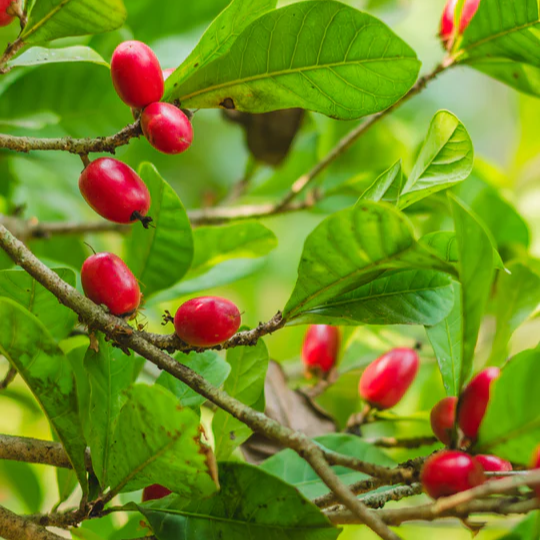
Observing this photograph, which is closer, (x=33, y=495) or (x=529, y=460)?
(x=529, y=460)

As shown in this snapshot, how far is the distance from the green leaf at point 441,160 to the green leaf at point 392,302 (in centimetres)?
11

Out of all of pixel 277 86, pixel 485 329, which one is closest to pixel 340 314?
pixel 277 86

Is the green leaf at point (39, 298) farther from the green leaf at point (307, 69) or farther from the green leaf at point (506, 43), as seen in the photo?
the green leaf at point (506, 43)

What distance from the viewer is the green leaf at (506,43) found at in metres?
1.18

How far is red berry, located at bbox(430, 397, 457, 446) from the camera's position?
851 mm

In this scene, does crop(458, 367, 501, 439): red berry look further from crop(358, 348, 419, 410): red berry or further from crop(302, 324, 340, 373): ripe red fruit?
crop(302, 324, 340, 373): ripe red fruit

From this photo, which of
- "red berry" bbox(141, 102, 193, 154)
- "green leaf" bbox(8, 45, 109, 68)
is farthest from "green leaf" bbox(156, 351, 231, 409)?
"green leaf" bbox(8, 45, 109, 68)

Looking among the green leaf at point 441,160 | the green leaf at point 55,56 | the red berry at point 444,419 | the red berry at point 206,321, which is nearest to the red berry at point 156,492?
the red berry at point 206,321

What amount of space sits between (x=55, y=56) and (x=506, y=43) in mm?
814

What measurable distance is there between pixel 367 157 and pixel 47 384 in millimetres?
1449

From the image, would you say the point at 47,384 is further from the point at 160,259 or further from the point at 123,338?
the point at 160,259

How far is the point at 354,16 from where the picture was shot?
925mm

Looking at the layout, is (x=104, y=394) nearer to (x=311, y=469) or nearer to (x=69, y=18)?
(x=311, y=469)

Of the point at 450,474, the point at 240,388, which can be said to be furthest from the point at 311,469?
the point at 450,474
